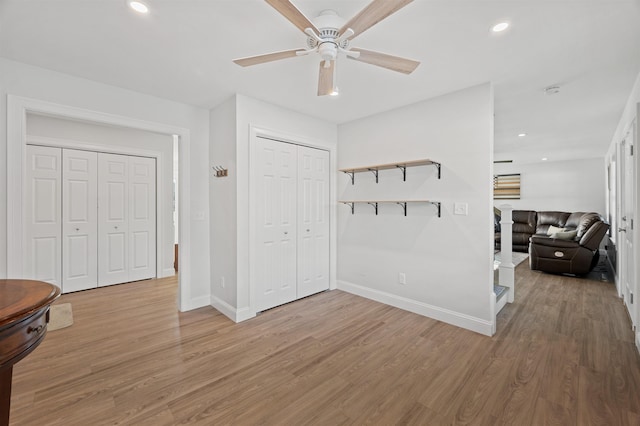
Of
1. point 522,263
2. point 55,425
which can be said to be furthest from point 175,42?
point 522,263

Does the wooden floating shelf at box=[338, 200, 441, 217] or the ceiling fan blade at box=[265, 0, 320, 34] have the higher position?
the ceiling fan blade at box=[265, 0, 320, 34]

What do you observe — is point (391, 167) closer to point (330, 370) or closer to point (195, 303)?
point (330, 370)

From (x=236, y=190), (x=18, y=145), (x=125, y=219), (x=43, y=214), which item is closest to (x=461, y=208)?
(x=236, y=190)

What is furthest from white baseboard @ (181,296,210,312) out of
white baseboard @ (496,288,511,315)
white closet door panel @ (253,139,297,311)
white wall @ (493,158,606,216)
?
white wall @ (493,158,606,216)

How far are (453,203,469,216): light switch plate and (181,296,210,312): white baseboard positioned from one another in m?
3.05

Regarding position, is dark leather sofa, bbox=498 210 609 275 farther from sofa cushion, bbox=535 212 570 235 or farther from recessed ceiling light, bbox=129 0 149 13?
recessed ceiling light, bbox=129 0 149 13

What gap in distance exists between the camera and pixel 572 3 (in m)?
1.61

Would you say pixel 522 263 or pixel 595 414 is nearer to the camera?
pixel 595 414

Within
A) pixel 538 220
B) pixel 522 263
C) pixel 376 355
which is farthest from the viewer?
pixel 538 220

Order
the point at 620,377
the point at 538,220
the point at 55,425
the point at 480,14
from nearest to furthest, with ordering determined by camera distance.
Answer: the point at 55,425
the point at 480,14
the point at 620,377
the point at 538,220

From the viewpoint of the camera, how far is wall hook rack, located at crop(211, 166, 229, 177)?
312 cm

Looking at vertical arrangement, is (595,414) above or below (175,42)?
below

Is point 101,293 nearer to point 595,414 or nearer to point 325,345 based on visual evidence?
point 325,345

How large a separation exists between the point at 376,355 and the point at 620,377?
171 cm
